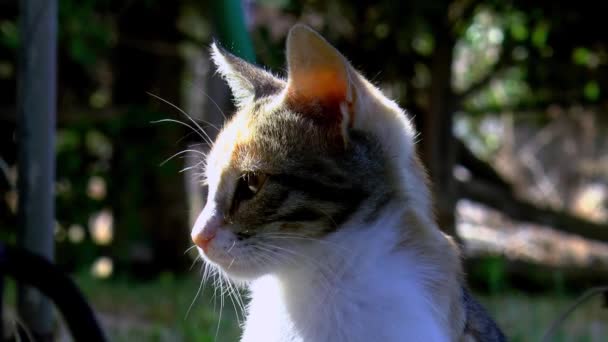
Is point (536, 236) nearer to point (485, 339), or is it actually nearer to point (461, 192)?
point (461, 192)

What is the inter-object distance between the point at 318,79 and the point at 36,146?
0.83 meters

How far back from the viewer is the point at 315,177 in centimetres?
150

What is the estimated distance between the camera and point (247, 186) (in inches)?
60.3

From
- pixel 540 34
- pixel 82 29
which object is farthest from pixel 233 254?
pixel 540 34

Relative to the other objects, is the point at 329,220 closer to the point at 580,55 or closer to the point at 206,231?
the point at 206,231

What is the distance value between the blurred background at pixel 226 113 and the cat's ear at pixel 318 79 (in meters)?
1.34

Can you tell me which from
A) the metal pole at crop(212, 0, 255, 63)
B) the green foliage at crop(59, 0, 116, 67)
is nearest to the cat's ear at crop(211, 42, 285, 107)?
the metal pole at crop(212, 0, 255, 63)

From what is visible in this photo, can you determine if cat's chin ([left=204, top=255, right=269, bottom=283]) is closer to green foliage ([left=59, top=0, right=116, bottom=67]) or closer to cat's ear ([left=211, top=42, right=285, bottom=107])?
cat's ear ([left=211, top=42, right=285, bottom=107])

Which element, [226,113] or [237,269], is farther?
[226,113]

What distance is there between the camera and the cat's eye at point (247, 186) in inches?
59.8

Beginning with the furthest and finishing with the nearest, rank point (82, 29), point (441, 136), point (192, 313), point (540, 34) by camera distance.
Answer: point (441, 136), point (540, 34), point (82, 29), point (192, 313)

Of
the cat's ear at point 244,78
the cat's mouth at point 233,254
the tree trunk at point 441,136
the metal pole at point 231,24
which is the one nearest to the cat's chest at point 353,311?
the cat's mouth at point 233,254

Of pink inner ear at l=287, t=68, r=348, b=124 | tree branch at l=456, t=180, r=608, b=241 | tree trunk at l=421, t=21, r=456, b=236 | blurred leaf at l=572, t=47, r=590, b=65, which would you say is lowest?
tree branch at l=456, t=180, r=608, b=241

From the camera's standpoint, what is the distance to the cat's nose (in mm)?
1498
